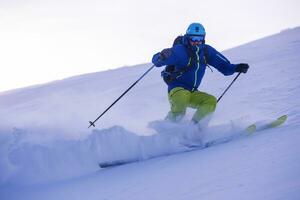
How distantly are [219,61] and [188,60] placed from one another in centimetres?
68

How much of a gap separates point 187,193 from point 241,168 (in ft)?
2.02

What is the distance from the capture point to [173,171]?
4.39m

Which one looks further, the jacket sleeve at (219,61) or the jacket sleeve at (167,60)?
the jacket sleeve at (219,61)

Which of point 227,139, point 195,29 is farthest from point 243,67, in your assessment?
point 227,139

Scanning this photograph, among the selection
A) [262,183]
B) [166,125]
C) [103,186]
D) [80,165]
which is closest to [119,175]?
[103,186]

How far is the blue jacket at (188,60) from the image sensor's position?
21.8 ft

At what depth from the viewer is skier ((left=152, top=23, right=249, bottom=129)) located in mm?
6493

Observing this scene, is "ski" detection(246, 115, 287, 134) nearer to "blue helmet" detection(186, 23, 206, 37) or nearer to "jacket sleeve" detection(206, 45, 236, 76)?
"jacket sleeve" detection(206, 45, 236, 76)

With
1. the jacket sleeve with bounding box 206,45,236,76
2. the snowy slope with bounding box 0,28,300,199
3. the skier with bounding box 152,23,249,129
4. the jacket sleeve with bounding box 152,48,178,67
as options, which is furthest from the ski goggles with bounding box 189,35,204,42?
the snowy slope with bounding box 0,28,300,199

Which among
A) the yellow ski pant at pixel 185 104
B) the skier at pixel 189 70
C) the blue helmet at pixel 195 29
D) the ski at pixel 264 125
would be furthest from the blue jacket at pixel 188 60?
the ski at pixel 264 125

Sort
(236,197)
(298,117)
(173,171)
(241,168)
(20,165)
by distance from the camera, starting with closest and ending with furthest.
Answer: (236,197) → (241,168) → (173,171) → (20,165) → (298,117)

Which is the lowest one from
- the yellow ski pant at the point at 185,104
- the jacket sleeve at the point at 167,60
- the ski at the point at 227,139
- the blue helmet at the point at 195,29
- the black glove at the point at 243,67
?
the ski at the point at 227,139

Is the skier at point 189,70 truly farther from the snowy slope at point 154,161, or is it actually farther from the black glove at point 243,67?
the snowy slope at point 154,161

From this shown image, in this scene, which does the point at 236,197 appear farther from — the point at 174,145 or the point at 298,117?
the point at 298,117
